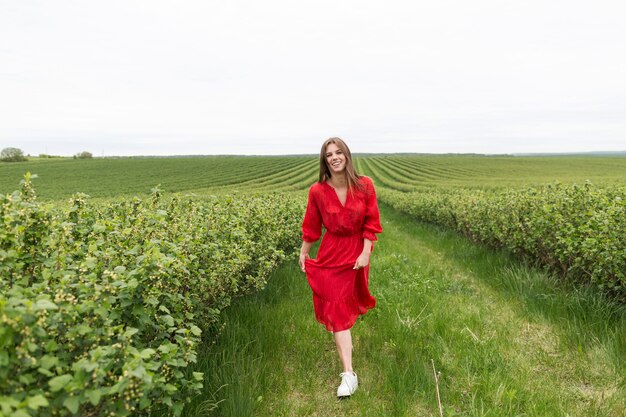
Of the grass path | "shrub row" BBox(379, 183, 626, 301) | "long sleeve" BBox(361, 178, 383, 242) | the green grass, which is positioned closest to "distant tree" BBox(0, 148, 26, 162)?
the green grass

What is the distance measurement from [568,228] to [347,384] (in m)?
4.07

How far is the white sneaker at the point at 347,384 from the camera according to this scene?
3.24 metres

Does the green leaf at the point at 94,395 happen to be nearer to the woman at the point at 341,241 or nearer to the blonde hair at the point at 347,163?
the woman at the point at 341,241

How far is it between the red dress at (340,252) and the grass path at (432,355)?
24.8 inches

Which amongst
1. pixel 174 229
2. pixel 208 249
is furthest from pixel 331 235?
pixel 174 229

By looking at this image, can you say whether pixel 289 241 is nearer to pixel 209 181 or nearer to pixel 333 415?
pixel 333 415

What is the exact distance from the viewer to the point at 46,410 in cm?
144

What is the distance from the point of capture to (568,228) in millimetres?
5234

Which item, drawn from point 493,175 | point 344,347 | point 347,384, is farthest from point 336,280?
point 493,175

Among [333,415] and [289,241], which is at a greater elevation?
[289,241]

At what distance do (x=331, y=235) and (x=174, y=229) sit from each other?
1473mm

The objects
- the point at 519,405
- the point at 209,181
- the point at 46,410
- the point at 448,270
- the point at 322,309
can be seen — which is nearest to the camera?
the point at 46,410

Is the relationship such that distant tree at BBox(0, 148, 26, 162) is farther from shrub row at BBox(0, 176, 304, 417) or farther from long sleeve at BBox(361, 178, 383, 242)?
long sleeve at BBox(361, 178, 383, 242)

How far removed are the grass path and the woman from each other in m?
0.44
